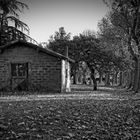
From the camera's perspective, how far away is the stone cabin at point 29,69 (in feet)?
60.1

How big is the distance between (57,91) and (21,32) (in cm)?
1052

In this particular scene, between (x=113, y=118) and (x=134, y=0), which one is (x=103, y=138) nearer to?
(x=113, y=118)

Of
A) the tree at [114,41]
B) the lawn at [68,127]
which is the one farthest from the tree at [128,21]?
the lawn at [68,127]

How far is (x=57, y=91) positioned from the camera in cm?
1823

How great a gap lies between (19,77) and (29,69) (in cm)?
125

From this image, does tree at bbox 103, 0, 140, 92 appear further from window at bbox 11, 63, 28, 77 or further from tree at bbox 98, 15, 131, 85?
window at bbox 11, 63, 28, 77

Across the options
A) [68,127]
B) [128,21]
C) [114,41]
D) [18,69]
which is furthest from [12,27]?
[68,127]

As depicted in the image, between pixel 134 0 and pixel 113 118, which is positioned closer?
pixel 113 118

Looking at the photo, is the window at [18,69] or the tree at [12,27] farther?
the tree at [12,27]

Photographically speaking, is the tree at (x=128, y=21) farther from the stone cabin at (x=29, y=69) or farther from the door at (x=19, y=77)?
the door at (x=19, y=77)

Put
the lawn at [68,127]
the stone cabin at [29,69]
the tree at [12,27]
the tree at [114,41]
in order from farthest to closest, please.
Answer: the tree at [12,27] → the tree at [114,41] → the stone cabin at [29,69] → the lawn at [68,127]

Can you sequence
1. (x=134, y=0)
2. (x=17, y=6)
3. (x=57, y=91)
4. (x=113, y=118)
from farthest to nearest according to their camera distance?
1. (x=17, y=6)
2. (x=57, y=91)
3. (x=134, y=0)
4. (x=113, y=118)

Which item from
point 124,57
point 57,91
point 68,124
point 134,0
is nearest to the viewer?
point 68,124

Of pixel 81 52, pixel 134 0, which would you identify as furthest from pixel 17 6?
pixel 134 0
